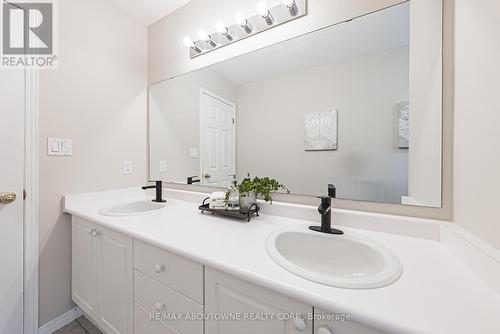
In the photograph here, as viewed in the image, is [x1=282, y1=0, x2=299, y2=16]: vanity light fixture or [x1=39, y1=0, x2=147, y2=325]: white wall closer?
[x1=282, y1=0, x2=299, y2=16]: vanity light fixture

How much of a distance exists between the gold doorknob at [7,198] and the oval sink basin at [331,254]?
1481 millimetres

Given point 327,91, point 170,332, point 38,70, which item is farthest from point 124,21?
point 170,332

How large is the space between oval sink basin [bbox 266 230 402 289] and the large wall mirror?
0.27m

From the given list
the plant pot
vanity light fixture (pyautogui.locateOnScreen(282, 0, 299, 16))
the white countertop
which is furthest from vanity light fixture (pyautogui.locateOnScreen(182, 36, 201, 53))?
the white countertop

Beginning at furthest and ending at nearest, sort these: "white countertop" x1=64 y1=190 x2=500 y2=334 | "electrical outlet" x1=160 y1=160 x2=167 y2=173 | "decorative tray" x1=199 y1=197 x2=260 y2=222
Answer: "electrical outlet" x1=160 y1=160 x2=167 y2=173 < "decorative tray" x1=199 y1=197 x2=260 y2=222 < "white countertop" x1=64 y1=190 x2=500 y2=334

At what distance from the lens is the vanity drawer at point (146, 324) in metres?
0.91

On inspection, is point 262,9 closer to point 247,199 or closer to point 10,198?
point 247,199

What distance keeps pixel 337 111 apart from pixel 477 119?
0.54 meters

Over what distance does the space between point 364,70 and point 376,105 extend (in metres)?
0.19

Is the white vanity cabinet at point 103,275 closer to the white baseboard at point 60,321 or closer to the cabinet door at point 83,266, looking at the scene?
the cabinet door at point 83,266

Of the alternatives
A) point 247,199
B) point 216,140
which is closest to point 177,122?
point 216,140

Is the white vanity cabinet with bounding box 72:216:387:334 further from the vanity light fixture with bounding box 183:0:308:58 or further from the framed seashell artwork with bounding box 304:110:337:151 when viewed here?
the vanity light fixture with bounding box 183:0:308:58

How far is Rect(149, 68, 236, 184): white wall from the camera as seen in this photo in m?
1.70

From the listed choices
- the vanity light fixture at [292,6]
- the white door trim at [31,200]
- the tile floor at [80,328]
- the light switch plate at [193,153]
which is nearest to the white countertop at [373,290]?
the white door trim at [31,200]
